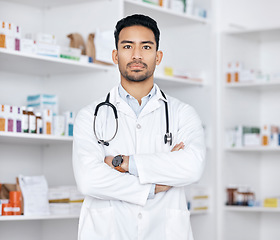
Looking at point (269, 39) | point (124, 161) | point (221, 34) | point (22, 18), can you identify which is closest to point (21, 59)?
point (22, 18)

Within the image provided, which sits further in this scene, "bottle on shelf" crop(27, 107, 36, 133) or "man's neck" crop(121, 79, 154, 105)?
"bottle on shelf" crop(27, 107, 36, 133)

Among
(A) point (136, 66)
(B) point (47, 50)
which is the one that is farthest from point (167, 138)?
(B) point (47, 50)

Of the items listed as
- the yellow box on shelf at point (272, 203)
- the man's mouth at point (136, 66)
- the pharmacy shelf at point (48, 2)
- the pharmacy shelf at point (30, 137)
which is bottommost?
the yellow box on shelf at point (272, 203)

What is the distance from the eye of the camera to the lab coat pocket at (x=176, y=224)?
258cm

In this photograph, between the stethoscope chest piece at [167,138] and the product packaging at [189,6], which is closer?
the stethoscope chest piece at [167,138]

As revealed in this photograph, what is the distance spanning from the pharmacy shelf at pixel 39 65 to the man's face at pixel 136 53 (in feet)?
3.43

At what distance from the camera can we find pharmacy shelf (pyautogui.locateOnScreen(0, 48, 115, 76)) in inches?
141

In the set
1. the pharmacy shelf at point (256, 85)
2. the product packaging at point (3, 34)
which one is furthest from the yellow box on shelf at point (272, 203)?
the product packaging at point (3, 34)

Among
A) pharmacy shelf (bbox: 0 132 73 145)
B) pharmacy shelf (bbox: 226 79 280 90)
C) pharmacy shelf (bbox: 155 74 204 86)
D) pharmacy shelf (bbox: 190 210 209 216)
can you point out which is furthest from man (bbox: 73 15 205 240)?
pharmacy shelf (bbox: 226 79 280 90)

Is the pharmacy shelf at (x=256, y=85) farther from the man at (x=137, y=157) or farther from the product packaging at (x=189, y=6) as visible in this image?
the man at (x=137, y=157)

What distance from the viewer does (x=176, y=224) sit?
2588 millimetres

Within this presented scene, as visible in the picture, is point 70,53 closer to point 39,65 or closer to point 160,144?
point 39,65

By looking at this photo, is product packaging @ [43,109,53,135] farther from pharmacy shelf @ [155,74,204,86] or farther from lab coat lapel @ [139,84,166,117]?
lab coat lapel @ [139,84,166,117]

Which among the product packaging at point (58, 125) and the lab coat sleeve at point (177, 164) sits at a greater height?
the product packaging at point (58, 125)
